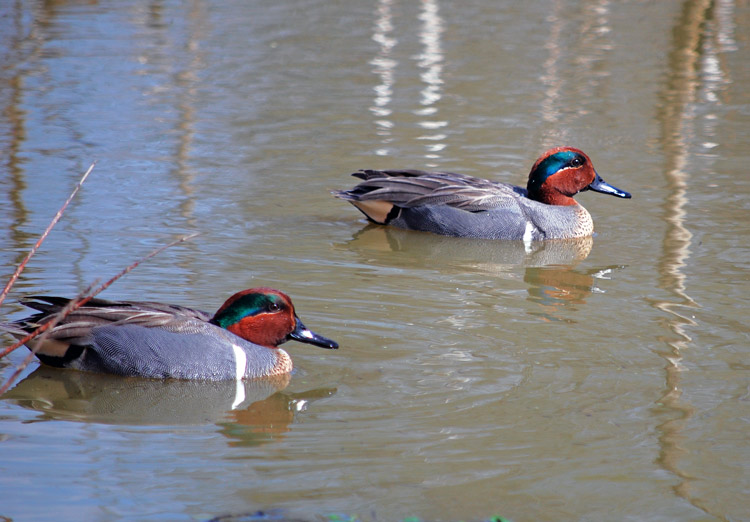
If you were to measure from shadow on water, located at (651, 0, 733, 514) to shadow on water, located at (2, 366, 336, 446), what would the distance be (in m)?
1.75

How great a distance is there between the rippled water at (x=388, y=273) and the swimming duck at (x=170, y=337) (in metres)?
0.11

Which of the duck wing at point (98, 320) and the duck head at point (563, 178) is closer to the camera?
the duck wing at point (98, 320)

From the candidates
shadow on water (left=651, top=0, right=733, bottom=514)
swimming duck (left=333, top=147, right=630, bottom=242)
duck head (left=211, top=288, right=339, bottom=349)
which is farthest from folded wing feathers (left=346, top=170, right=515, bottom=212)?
duck head (left=211, top=288, right=339, bottom=349)

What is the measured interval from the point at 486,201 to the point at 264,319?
3724mm

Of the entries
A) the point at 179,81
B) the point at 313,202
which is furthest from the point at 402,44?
the point at 313,202

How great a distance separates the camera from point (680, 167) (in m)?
11.2

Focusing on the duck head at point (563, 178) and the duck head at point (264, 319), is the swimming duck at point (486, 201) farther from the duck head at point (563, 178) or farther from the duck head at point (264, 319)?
the duck head at point (264, 319)

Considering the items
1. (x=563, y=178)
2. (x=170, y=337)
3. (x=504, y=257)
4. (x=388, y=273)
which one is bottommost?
(x=504, y=257)

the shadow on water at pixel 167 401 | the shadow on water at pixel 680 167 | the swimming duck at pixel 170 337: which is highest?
the swimming duck at pixel 170 337

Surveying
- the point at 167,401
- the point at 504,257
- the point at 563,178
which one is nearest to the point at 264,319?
the point at 167,401

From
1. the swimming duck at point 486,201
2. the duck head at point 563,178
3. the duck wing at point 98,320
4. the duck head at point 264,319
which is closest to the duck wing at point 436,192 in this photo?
the swimming duck at point 486,201

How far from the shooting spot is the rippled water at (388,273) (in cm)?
500

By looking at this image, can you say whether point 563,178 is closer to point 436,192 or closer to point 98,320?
point 436,192

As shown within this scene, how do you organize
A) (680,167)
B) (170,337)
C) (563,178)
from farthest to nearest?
(680,167)
(563,178)
(170,337)
